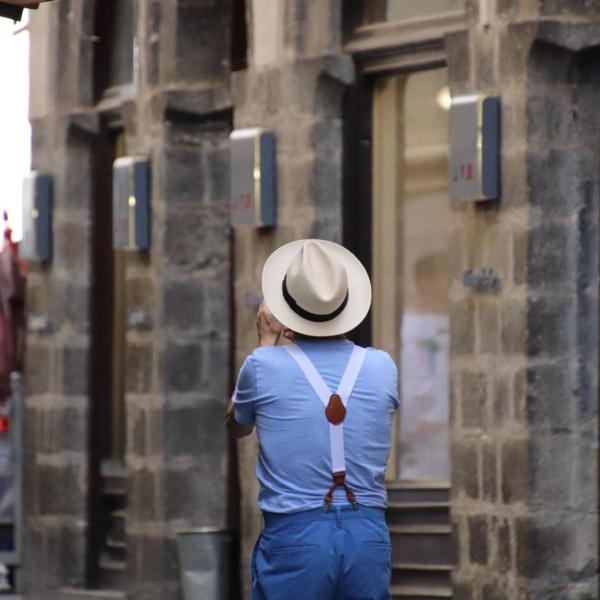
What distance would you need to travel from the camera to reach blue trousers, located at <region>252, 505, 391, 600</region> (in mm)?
7031

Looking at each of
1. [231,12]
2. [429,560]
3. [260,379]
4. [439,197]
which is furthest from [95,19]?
[260,379]

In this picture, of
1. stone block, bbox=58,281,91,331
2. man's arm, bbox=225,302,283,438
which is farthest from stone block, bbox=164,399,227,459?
man's arm, bbox=225,302,283,438

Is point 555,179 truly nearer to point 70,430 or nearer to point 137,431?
point 137,431

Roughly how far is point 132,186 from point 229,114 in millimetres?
816

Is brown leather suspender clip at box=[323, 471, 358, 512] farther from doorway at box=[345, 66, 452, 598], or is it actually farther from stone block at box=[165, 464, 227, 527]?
stone block at box=[165, 464, 227, 527]

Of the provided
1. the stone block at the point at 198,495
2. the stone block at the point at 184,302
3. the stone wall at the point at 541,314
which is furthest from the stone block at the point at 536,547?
the stone block at the point at 184,302

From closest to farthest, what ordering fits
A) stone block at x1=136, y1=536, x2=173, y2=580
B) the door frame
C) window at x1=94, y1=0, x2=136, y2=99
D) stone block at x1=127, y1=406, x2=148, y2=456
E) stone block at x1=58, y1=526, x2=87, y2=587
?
the door frame
stone block at x1=136, y1=536, x2=173, y2=580
stone block at x1=127, y1=406, x2=148, y2=456
window at x1=94, y1=0, x2=136, y2=99
stone block at x1=58, y1=526, x2=87, y2=587

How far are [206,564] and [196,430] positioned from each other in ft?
4.46

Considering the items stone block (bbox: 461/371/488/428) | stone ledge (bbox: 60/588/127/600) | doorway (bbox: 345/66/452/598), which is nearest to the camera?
stone block (bbox: 461/371/488/428)

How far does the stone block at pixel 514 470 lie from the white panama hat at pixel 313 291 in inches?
172

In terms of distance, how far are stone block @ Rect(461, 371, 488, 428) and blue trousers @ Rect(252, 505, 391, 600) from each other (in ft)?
15.7

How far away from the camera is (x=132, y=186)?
601 inches

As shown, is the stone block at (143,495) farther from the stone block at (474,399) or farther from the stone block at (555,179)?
the stone block at (555,179)

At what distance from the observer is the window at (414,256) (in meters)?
13.1
